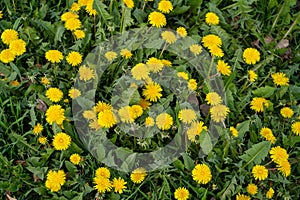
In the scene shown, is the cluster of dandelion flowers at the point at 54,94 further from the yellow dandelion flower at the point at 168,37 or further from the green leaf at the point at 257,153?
the green leaf at the point at 257,153

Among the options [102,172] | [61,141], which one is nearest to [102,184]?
[102,172]

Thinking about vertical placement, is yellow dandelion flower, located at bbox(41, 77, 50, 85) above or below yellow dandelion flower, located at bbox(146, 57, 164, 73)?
below

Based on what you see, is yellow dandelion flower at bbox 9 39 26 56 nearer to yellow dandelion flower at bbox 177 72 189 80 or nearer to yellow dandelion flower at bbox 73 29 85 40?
yellow dandelion flower at bbox 73 29 85 40

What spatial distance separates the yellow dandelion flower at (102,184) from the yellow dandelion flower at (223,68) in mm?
1068

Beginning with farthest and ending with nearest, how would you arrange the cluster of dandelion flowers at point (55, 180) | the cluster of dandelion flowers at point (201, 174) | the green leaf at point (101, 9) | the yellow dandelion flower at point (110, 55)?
the green leaf at point (101, 9), the yellow dandelion flower at point (110, 55), the cluster of dandelion flowers at point (201, 174), the cluster of dandelion flowers at point (55, 180)

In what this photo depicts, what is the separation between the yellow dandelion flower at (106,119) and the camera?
2.59 metres

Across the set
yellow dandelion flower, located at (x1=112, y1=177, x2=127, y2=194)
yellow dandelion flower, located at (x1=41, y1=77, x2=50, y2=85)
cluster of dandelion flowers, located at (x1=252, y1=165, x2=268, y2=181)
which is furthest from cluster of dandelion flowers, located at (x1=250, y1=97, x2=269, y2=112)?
yellow dandelion flower, located at (x1=41, y1=77, x2=50, y2=85)

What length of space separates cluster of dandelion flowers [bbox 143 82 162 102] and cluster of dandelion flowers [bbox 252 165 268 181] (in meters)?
0.73

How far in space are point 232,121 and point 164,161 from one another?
0.56m

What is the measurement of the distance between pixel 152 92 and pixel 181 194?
0.66 m

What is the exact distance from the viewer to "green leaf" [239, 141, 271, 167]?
8.60 ft

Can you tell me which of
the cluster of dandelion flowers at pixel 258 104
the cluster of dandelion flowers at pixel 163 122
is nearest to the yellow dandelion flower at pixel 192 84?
the cluster of dandelion flowers at pixel 163 122

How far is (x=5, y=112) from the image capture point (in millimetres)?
2748

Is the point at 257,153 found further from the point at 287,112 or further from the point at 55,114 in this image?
the point at 55,114
